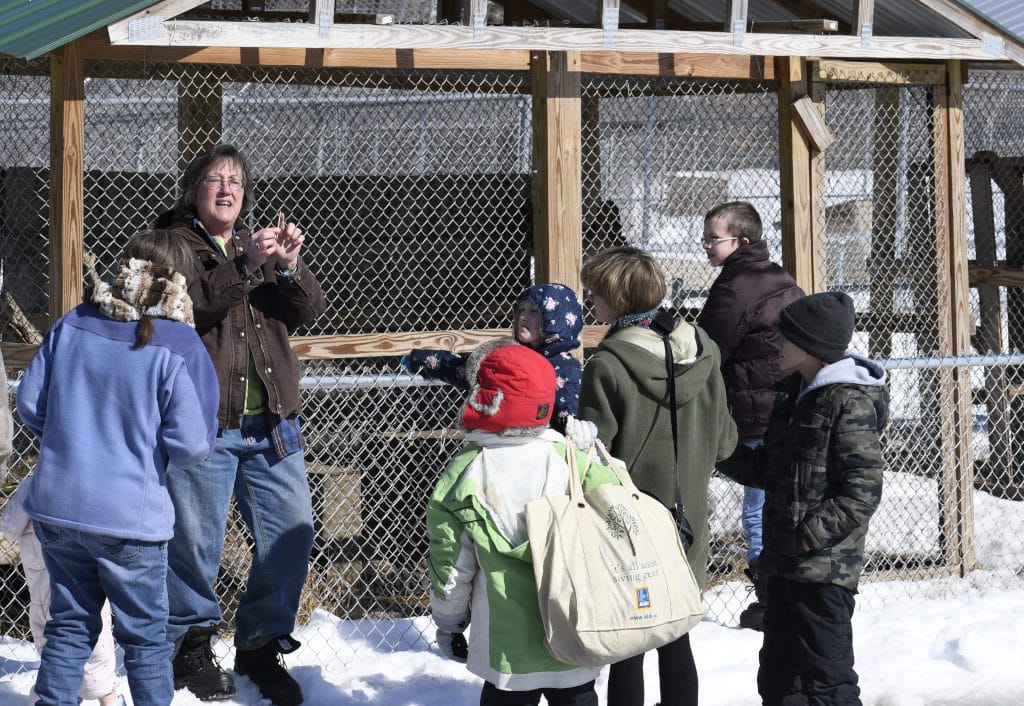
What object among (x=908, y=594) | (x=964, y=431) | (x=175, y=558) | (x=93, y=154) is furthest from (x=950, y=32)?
(x=93, y=154)

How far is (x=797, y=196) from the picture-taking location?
5824mm

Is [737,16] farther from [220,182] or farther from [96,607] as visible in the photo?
[96,607]

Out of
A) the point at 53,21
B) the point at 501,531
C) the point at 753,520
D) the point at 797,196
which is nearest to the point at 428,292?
the point at 797,196

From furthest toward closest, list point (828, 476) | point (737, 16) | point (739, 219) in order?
point (737, 16)
point (739, 219)
point (828, 476)

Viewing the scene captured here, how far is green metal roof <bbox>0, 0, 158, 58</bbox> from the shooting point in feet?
14.1

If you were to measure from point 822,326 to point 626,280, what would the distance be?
0.61 meters

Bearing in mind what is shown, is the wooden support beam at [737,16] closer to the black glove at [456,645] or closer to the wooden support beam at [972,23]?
the wooden support beam at [972,23]

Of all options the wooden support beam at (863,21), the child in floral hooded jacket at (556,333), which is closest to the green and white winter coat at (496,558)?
the child in floral hooded jacket at (556,333)

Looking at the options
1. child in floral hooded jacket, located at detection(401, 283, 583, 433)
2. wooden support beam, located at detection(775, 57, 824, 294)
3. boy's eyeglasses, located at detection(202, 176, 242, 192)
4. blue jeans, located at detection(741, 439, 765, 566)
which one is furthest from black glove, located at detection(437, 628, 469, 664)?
wooden support beam, located at detection(775, 57, 824, 294)

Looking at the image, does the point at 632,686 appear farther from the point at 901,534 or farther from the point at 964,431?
the point at 901,534

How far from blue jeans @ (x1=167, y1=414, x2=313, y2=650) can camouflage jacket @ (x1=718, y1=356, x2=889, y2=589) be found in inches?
63.1

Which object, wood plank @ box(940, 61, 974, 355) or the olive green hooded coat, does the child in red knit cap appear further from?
wood plank @ box(940, 61, 974, 355)

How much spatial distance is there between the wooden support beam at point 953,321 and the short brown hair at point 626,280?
10.1ft

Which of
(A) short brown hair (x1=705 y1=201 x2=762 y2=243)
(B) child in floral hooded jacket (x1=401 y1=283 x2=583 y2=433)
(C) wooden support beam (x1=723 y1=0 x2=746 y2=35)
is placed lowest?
(B) child in floral hooded jacket (x1=401 y1=283 x2=583 y2=433)
